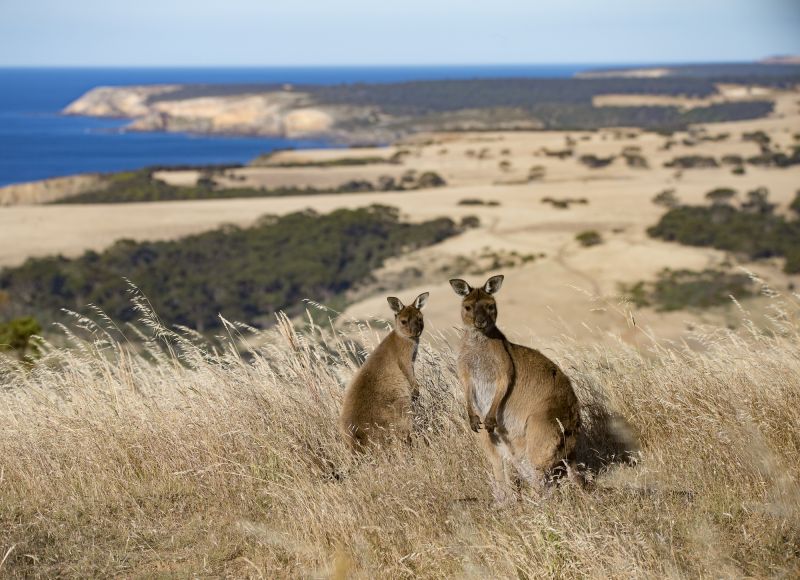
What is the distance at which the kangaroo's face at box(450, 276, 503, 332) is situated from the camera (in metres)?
4.95

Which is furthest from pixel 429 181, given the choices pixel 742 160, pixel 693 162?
pixel 742 160

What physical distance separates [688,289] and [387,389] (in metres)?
40.2

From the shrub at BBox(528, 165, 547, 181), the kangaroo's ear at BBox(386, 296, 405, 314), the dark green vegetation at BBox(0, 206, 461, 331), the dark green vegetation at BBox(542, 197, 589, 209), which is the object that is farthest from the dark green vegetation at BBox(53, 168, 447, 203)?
Answer: the kangaroo's ear at BBox(386, 296, 405, 314)

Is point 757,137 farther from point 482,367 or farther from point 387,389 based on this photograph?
point 482,367

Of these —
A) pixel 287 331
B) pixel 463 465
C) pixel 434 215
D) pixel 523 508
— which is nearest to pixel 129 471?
pixel 287 331

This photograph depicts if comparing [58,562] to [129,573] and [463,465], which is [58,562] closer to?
[129,573]

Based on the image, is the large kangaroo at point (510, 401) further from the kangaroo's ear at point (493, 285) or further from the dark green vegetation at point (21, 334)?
the dark green vegetation at point (21, 334)

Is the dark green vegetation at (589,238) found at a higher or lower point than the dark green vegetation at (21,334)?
lower

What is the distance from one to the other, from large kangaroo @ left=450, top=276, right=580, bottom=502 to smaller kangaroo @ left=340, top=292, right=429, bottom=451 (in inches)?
32.2

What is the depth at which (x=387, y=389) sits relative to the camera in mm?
5895

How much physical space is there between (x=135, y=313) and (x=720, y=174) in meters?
55.2

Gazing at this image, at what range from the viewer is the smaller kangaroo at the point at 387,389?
18.7ft

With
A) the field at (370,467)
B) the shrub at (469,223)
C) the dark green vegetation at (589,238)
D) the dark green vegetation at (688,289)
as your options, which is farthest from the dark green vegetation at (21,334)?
the shrub at (469,223)

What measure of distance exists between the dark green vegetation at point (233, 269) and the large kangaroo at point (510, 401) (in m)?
42.8
